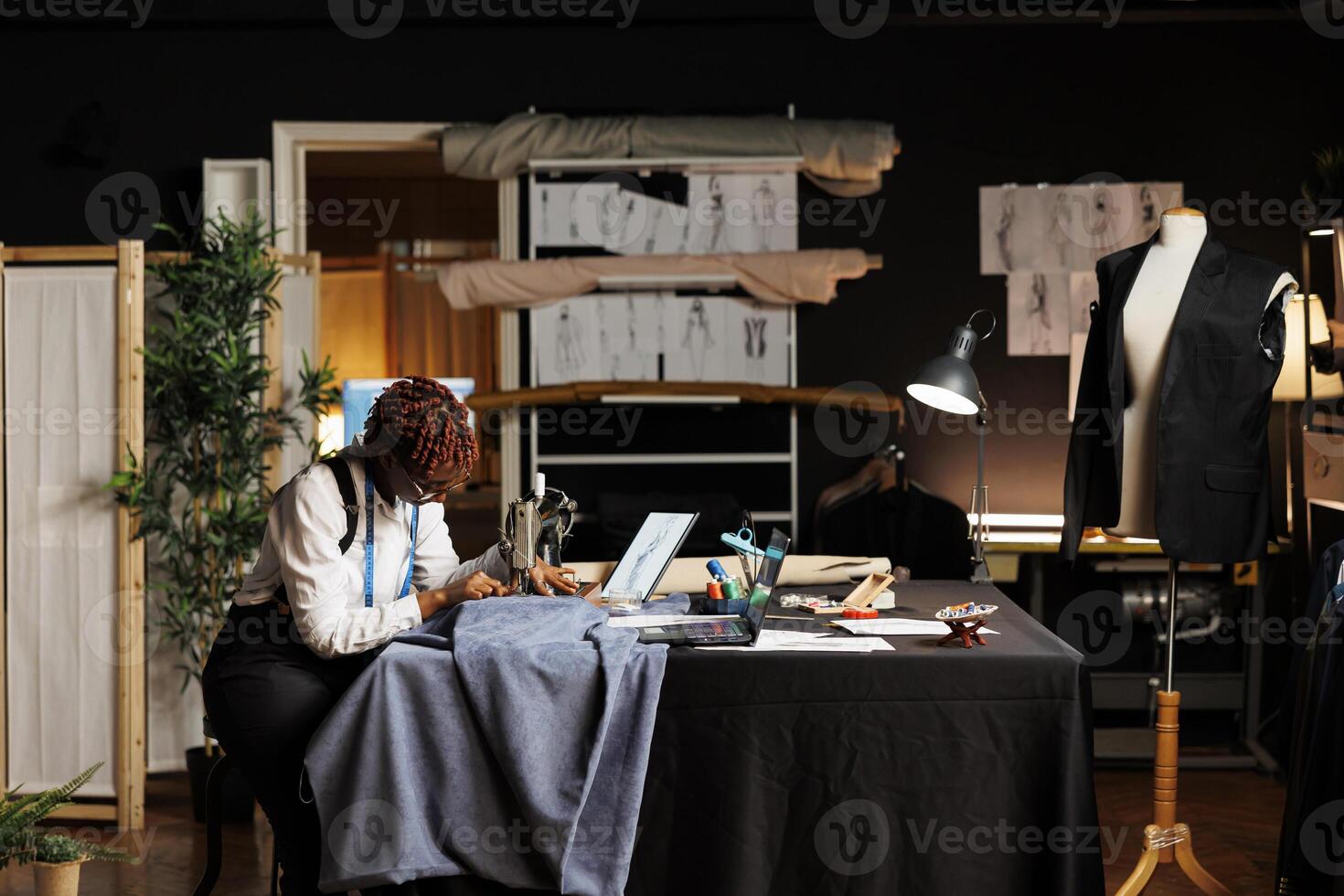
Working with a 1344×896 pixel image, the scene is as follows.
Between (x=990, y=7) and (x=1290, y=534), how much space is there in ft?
8.29

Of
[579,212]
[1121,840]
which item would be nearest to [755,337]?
[579,212]

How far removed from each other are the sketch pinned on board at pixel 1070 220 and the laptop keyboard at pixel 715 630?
3.13 meters

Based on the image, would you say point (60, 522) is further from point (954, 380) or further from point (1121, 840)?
point (1121, 840)

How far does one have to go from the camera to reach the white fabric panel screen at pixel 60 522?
4312 mm

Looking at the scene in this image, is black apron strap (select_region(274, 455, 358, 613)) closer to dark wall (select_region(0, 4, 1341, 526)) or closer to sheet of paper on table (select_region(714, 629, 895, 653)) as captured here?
sheet of paper on table (select_region(714, 629, 895, 653))

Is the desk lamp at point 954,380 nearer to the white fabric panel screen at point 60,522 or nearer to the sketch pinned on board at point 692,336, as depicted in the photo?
the sketch pinned on board at point 692,336

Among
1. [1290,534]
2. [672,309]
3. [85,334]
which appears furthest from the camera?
[672,309]

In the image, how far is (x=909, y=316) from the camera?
18.0 feet

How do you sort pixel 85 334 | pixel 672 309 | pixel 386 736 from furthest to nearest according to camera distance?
pixel 672 309 < pixel 85 334 < pixel 386 736

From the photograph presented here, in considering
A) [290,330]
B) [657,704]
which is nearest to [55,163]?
[290,330]

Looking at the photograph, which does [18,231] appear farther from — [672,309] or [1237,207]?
[1237,207]

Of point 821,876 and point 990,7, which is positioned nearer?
point 821,876

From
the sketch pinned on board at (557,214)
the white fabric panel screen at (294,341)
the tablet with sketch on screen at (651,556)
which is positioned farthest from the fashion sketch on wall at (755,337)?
the tablet with sketch on screen at (651,556)

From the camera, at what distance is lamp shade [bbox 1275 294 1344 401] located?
4180 mm
